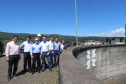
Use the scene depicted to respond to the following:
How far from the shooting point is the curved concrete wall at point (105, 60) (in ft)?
38.7

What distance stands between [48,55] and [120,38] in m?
37.3

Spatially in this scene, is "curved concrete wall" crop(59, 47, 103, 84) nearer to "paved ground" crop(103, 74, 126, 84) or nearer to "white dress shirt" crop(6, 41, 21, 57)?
"white dress shirt" crop(6, 41, 21, 57)

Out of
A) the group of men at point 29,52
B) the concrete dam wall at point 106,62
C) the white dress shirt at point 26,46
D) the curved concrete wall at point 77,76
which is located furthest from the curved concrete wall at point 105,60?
the curved concrete wall at point 77,76

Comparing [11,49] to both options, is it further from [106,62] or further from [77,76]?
[106,62]

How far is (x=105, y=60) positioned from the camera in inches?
554

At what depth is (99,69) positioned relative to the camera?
Answer: 1344cm

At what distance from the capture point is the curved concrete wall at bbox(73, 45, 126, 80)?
11789 millimetres

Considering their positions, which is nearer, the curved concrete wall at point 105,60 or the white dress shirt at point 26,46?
the white dress shirt at point 26,46

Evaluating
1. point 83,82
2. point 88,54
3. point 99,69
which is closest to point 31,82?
point 83,82

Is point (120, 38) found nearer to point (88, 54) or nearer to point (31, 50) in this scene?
point (88, 54)

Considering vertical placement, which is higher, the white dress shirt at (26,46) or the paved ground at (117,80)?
the white dress shirt at (26,46)

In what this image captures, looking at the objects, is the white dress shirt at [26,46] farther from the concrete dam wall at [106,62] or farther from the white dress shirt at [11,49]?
the concrete dam wall at [106,62]

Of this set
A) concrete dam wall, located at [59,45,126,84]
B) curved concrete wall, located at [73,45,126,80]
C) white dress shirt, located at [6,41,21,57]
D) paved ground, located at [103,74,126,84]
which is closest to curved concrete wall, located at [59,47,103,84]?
white dress shirt, located at [6,41,21,57]

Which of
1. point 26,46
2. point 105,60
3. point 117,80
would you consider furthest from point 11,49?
point 117,80
